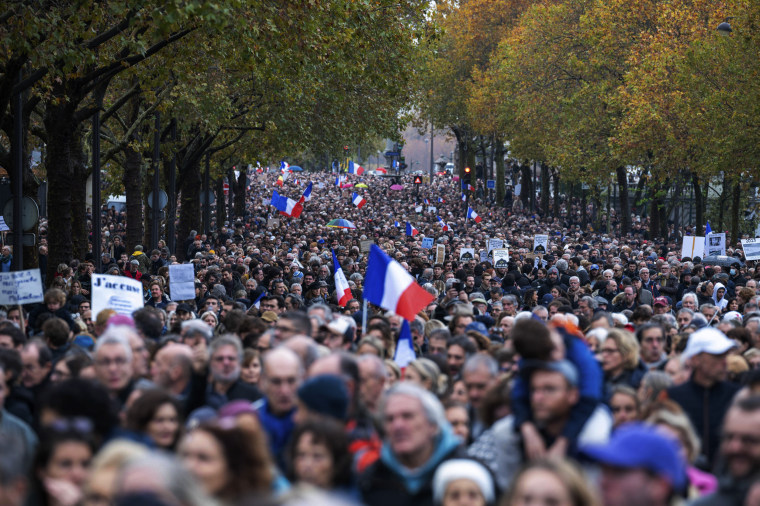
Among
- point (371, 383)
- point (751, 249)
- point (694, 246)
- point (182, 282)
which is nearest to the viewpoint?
point (371, 383)

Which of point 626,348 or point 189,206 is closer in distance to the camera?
point 626,348

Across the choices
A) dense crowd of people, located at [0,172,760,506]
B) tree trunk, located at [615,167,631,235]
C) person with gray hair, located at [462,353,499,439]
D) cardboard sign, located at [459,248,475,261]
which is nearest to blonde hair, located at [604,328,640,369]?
dense crowd of people, located at [0,172,760,506]

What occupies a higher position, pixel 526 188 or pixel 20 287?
pixel 526 188

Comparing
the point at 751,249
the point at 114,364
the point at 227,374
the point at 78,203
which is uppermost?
the point at 78,203

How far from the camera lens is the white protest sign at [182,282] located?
15.7 metres

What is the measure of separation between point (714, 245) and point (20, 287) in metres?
18.2

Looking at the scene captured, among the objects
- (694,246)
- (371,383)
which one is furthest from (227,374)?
(694,246)

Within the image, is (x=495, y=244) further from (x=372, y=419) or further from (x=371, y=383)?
(x=372, y=419)

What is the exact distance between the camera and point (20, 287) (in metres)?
12.2

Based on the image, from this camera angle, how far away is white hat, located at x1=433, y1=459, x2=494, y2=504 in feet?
15.5

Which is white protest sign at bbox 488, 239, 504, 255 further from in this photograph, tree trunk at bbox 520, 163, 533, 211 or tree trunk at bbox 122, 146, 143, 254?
tree trunk at bbox 520, 163, 533, 211

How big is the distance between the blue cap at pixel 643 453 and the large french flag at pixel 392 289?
6390 millimetres

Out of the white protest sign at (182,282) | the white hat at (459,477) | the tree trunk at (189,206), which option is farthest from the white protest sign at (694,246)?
the white hat at (459,477)

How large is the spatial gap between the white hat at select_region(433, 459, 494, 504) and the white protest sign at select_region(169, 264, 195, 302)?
11.3 meters
